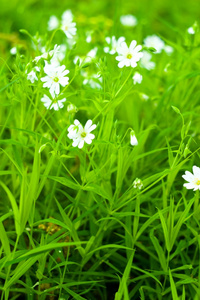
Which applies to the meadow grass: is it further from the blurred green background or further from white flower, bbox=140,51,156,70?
the blurred green background

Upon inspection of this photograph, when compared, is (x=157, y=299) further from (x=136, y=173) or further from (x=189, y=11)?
(x=189, y=11)

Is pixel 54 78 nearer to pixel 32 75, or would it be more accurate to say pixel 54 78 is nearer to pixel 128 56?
pixel 32 75

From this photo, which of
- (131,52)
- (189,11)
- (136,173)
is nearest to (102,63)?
(131,52)

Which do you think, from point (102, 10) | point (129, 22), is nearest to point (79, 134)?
point (129, 22)

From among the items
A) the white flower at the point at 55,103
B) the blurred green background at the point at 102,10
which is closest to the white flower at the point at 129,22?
the blurred green background at the point at 102,10

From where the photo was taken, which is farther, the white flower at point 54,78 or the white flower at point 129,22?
the white flower at point 129,22

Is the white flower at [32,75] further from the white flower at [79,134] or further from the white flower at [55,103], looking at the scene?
the white flower at [79,134]

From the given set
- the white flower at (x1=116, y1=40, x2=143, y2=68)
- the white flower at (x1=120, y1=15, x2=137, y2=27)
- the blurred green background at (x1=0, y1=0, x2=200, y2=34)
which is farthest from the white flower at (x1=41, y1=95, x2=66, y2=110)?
the white flower at (x1=120, y1=15, x2=137, y2=27)
